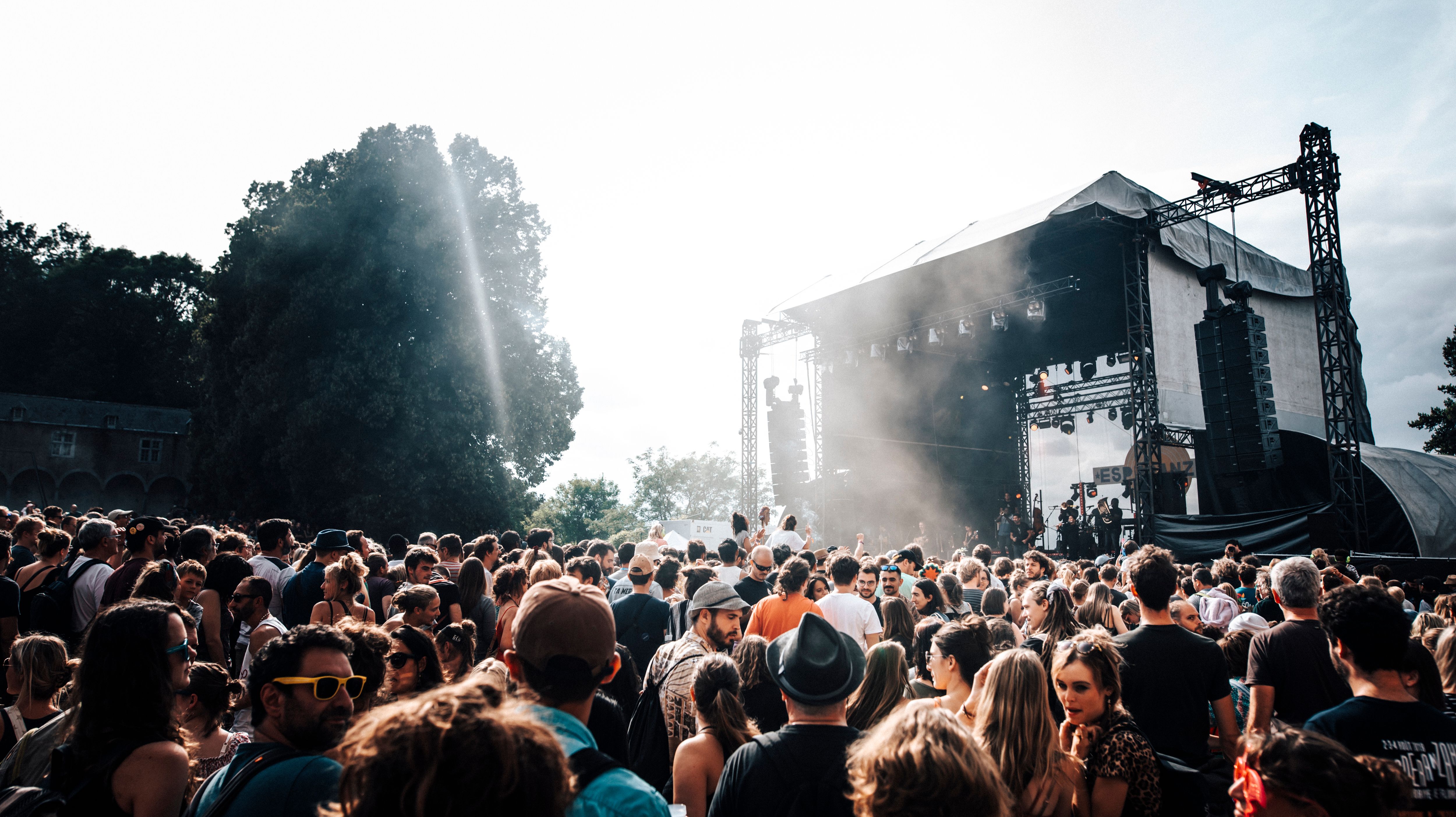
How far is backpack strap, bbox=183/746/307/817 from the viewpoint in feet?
5.28

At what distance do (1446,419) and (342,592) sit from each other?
45.9 m

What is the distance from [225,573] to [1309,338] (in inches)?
859

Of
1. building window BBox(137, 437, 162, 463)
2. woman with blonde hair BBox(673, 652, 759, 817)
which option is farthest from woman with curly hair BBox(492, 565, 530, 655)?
building window BBox(137, 437, 162, 463)

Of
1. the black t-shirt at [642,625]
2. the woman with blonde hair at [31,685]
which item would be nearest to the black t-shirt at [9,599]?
the woman with blonde hair at [31,685]

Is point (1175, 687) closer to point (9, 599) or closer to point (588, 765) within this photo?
point (588, 765)

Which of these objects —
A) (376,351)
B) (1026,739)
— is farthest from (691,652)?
(376,351)

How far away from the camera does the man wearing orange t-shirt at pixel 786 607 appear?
4.63 meters

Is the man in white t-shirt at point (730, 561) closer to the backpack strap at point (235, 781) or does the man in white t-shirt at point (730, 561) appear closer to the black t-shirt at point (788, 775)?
the black t-shirt at point (788, 775)

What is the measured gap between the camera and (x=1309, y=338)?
58.4 ft

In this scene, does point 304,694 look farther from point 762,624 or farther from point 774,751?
point 762,624

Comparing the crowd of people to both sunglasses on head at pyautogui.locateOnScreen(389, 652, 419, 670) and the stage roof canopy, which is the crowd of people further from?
the stage roof canopy

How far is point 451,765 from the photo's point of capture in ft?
3.15

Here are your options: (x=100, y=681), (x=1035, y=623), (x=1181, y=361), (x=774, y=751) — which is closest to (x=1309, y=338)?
(x=1181, y=361)

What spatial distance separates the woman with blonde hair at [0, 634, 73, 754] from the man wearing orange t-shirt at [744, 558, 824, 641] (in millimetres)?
3278
